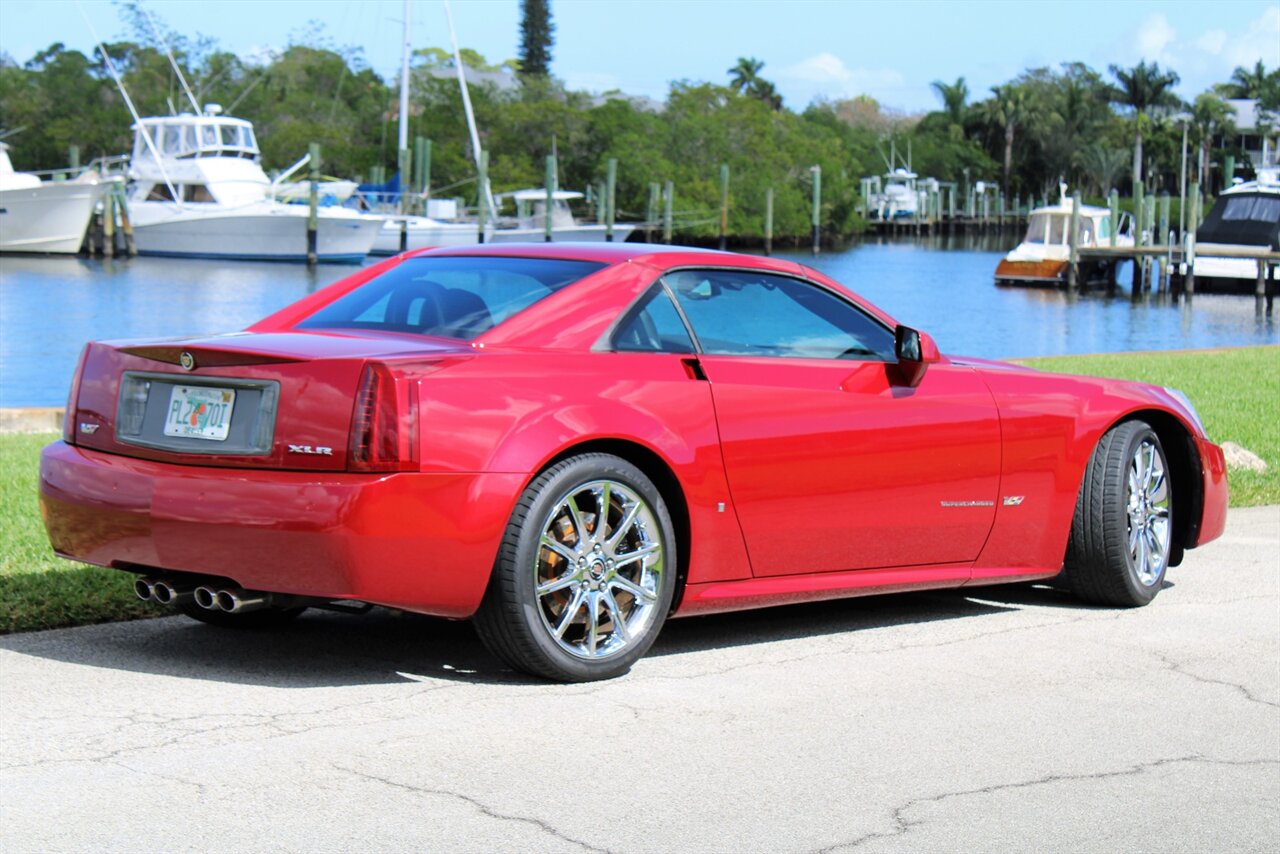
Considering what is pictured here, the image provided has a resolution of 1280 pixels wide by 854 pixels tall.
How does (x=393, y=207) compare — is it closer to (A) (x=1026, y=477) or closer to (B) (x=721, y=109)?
(B) (x=721, y=109)

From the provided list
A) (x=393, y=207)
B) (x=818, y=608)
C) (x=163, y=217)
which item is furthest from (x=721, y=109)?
(x=818, y=608)

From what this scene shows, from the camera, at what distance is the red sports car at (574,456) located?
5180 millimetres

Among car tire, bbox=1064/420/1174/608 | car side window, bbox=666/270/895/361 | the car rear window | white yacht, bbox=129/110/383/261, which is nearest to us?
the car rear window

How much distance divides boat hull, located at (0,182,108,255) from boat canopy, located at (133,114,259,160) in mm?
2789

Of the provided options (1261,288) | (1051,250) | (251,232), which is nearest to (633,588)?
(1261,288)

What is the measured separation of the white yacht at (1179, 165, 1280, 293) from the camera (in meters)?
62.2

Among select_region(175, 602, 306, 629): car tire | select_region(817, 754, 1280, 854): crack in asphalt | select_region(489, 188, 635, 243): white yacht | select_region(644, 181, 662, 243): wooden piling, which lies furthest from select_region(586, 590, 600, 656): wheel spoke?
select_region(644, 181, 662, 243): wooden piling

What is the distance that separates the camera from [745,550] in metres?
5.99

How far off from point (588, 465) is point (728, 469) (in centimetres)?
61

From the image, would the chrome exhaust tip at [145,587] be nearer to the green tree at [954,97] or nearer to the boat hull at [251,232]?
the boat hull at [251,232]

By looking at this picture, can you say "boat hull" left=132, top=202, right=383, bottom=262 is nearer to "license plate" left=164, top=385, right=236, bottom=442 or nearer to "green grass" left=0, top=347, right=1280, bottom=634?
"green grass" left=0, top=347, right=1280, bottom=634

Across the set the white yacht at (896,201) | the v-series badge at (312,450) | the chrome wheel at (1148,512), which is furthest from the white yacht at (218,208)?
the white yacht at (896,201)

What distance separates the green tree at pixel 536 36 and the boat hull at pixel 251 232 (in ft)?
280

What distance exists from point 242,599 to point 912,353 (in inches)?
101
